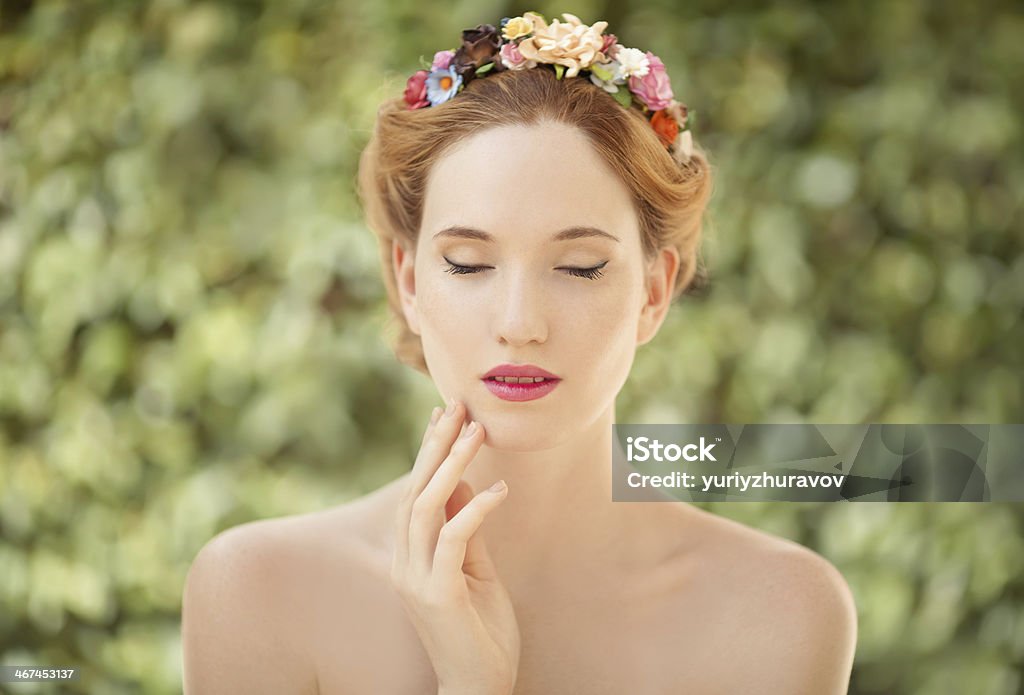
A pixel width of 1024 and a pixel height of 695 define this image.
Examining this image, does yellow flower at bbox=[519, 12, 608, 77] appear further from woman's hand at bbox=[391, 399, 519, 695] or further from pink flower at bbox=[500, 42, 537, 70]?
woman's hand at bbox=[391, 399, 519, 695]

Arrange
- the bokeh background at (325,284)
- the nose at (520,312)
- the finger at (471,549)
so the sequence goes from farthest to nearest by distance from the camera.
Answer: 1. the bokeh background at (325,284)
2. the finger at (471,549)
3. the nose at (520,312)

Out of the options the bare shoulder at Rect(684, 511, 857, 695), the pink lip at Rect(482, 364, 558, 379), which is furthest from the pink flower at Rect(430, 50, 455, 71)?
the bare shoulder at Rect(684, 511, 857, 695)

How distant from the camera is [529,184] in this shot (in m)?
0.96

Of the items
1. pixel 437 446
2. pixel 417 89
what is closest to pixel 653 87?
pixel 417 89

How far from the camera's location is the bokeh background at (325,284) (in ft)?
5.51

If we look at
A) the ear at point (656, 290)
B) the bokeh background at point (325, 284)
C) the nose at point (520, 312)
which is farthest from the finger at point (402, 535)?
the bokeh background at point (325, 284)

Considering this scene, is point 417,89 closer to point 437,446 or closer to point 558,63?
point 558,63

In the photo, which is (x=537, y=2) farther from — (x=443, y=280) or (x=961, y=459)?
(x=961, y=459)

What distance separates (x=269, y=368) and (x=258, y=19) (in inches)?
22.7

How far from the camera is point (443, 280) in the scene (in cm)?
100

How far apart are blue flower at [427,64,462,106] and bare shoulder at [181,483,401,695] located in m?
0.48

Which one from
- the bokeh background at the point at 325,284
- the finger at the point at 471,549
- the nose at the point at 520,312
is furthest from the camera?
the bokeh background at the point at 325,284

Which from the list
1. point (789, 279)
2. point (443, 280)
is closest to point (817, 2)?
point (789, 279)

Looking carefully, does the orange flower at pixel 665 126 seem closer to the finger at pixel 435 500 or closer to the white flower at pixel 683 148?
the white flower at pixel 683 148
